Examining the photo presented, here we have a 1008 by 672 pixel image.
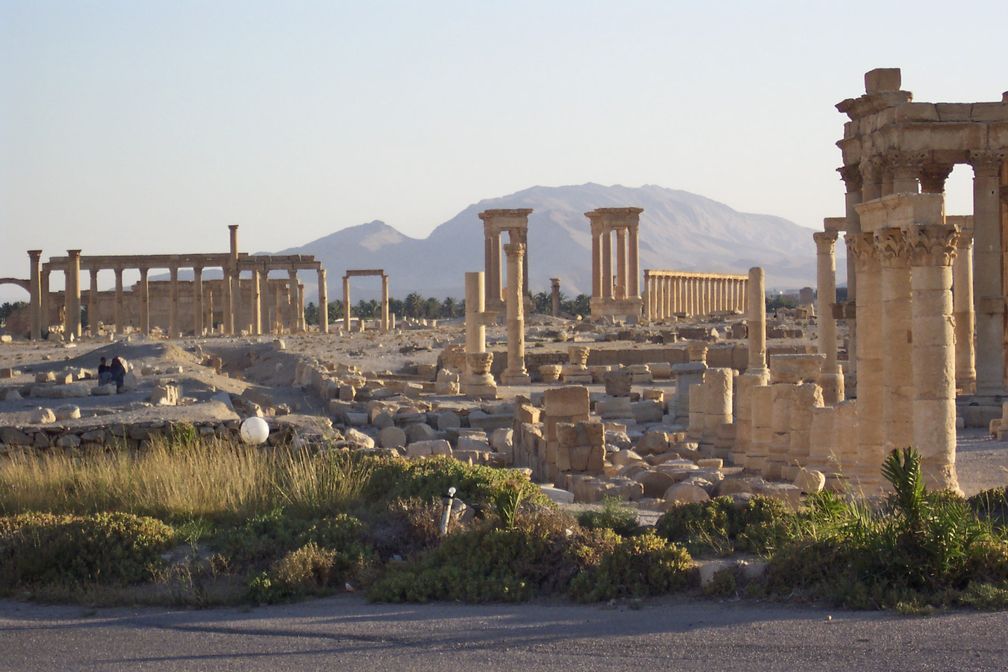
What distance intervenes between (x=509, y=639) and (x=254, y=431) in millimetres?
6874

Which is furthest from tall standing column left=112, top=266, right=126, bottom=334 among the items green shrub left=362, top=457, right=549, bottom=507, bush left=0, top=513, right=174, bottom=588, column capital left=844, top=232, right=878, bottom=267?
bush left=0, top=513, right=174, bottom=588

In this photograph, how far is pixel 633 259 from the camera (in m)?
64.7

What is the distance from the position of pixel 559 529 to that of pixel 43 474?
597 centimetres

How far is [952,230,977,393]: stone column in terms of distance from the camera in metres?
27.1

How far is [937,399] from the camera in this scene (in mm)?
14000

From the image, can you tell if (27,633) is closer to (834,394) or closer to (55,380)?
(834,394)

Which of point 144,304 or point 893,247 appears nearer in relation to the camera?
point 893,247

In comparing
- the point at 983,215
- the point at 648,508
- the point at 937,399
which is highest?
the point at 983,215

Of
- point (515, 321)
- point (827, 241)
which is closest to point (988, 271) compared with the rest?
point (827, 241)

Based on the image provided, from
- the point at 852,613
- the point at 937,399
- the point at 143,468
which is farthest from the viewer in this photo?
the point at 937,399

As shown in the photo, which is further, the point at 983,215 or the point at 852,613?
the point at 983,215

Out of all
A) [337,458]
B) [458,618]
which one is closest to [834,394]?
[337,458]

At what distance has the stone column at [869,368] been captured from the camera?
15.1 meters

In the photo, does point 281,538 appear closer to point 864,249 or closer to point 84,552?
point 84,552
